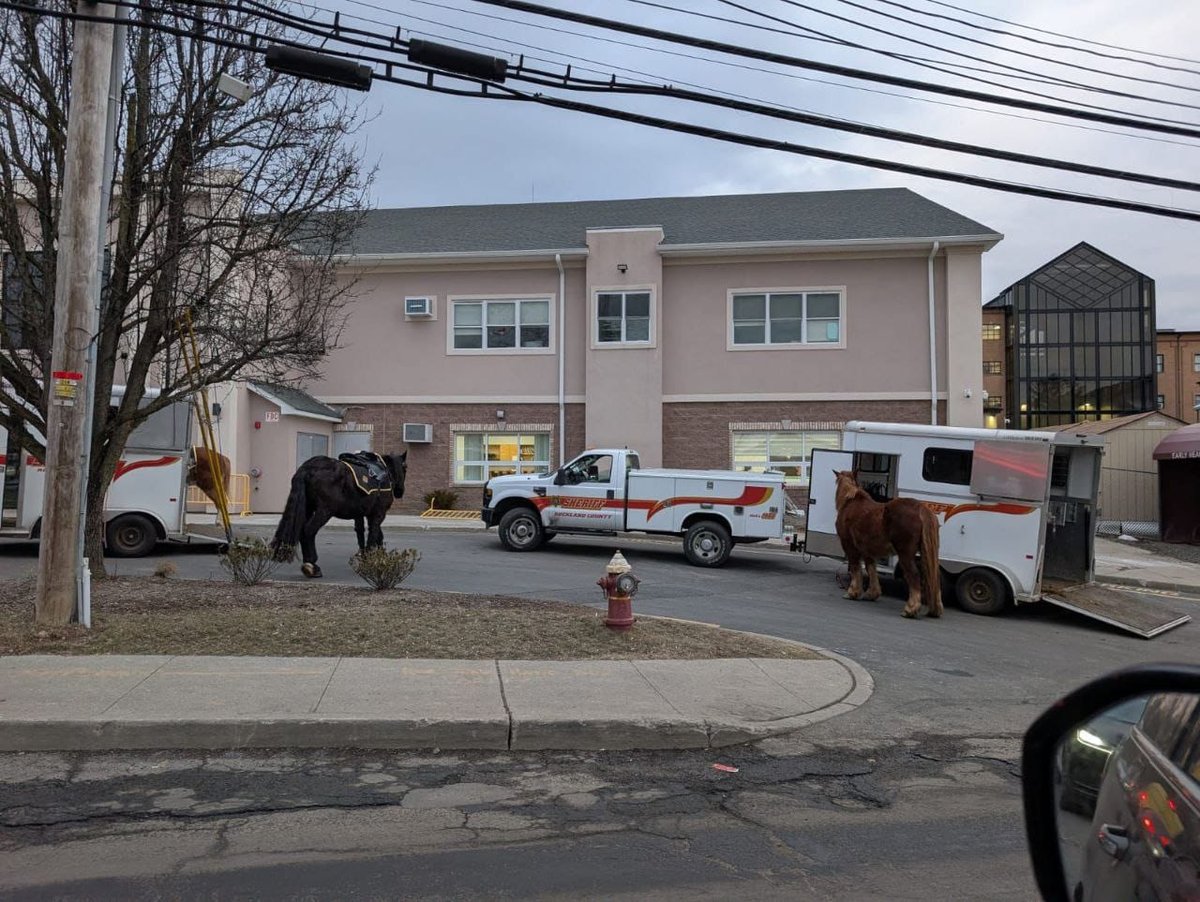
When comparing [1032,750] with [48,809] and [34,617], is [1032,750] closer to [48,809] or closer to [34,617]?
[48,809]

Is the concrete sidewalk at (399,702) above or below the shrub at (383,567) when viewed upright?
below

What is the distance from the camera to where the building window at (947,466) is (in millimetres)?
13133

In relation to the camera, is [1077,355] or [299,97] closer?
[299,97]

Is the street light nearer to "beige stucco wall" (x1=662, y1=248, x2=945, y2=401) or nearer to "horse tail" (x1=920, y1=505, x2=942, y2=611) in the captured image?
"horse tail" (x1=920, y1=505, x2=942, y2=611)

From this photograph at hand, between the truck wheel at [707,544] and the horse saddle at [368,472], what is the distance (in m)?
5.48

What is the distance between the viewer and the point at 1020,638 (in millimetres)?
11156

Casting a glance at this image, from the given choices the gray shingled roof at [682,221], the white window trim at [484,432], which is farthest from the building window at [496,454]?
the gray shingled roof at [682,221]

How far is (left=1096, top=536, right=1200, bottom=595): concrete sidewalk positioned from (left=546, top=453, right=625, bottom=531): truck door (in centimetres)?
878

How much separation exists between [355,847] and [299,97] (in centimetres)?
903

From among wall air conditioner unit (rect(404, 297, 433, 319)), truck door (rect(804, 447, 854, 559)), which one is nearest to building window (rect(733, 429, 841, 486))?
wall air conditioner unit (rect(404, 297, 433, 319))

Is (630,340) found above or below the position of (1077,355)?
below

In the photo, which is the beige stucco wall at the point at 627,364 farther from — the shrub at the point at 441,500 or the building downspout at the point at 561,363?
the shrub at the point at 441,500

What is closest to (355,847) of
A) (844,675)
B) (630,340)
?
(844,675)

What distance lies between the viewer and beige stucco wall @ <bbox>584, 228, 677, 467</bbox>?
24.5 meters
